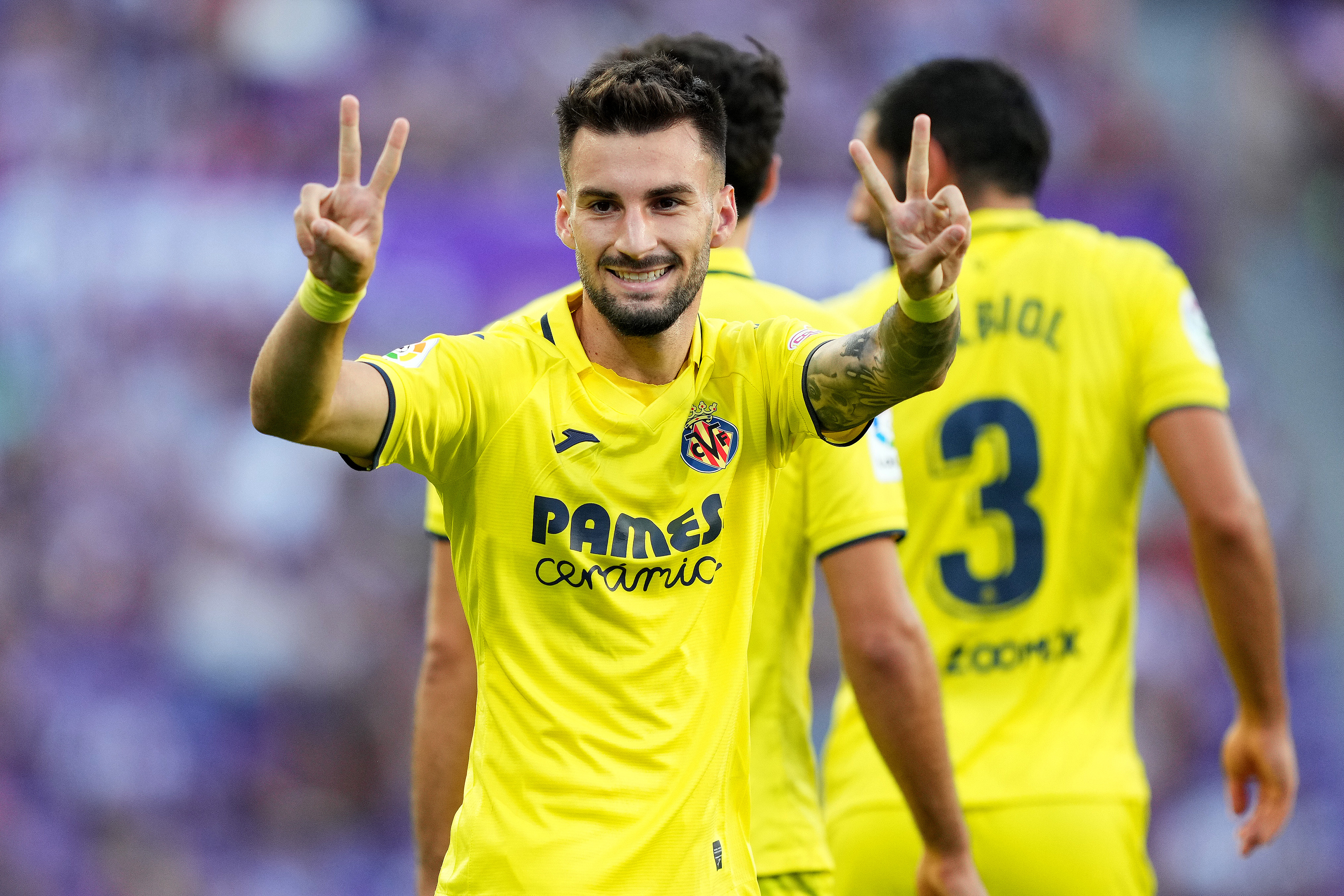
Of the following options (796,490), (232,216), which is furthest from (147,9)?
(796,490)

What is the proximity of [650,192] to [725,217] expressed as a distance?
10.7 inches

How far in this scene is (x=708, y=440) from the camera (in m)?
2.49

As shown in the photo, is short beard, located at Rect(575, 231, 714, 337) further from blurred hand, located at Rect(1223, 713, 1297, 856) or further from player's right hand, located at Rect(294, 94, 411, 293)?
blurred hand, located at Rect(1223, 713, 1297, 856)

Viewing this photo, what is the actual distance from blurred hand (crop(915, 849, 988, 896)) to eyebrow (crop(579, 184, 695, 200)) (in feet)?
5.30

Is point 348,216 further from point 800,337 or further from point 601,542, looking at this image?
point 800,337

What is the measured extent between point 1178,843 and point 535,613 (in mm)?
6550

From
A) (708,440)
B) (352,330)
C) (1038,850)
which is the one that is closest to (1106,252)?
(1038,850)

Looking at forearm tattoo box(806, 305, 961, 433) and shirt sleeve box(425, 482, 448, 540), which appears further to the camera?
shirt sleeve box(425, 482, 448, 540)

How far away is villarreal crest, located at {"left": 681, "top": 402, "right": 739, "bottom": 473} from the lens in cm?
247

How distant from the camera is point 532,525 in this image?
240 centimetres

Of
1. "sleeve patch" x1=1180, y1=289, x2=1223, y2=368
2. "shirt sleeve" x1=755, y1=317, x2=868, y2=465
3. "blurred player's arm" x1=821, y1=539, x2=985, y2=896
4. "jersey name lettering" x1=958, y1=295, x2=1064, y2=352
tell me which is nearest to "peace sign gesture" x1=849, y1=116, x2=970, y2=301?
"shirt sleeve" x1=755, y1=317, x2=868, y2=465

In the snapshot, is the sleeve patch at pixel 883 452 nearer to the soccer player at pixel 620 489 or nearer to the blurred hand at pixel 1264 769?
the soccer player at pixel 620 489

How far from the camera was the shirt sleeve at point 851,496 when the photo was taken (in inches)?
123

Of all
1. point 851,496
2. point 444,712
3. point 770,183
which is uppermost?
point 770,183
